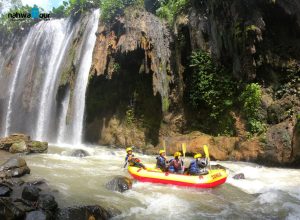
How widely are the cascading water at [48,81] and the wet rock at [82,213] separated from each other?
13243mm

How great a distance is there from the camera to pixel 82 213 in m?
7.07

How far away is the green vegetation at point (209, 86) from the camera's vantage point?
16.1 metres

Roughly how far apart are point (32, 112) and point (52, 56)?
4185 millimetres

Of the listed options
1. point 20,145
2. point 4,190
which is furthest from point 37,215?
point 20,145

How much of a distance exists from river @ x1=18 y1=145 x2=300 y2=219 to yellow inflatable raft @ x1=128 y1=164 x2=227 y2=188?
17 centimetres

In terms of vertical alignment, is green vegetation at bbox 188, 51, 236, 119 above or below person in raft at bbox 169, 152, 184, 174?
above

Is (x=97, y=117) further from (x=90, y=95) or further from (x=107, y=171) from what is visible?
(x=107, y=171)

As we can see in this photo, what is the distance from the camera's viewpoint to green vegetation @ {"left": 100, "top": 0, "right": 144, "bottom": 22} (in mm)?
20320

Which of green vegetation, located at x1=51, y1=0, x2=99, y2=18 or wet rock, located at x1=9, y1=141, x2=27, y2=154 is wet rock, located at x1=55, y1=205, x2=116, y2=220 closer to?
wet rock, located at x1=9, y1=141, x2=27, y2=154

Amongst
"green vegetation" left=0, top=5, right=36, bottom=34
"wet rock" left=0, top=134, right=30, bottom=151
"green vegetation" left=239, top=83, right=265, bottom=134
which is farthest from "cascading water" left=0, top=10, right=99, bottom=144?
"green vegetation" left=239, top=83, right=265, bottom=134

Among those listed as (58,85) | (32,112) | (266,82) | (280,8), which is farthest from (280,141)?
(32,112)

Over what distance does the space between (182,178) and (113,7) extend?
13.1m

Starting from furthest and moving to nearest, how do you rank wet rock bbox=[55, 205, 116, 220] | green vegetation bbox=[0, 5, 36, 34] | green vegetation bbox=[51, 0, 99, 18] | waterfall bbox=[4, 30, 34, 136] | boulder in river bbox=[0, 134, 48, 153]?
green vegetation bbox=[0, 5, 36, 34] < waterfall bbox=[4, 30, 34, 136] < green vegetation bbox=[51, 0, 99, 18] < boulder in river bbox=[0, 134, 48, 153] < wet rock bbox=[55, 205, 116, 220]
